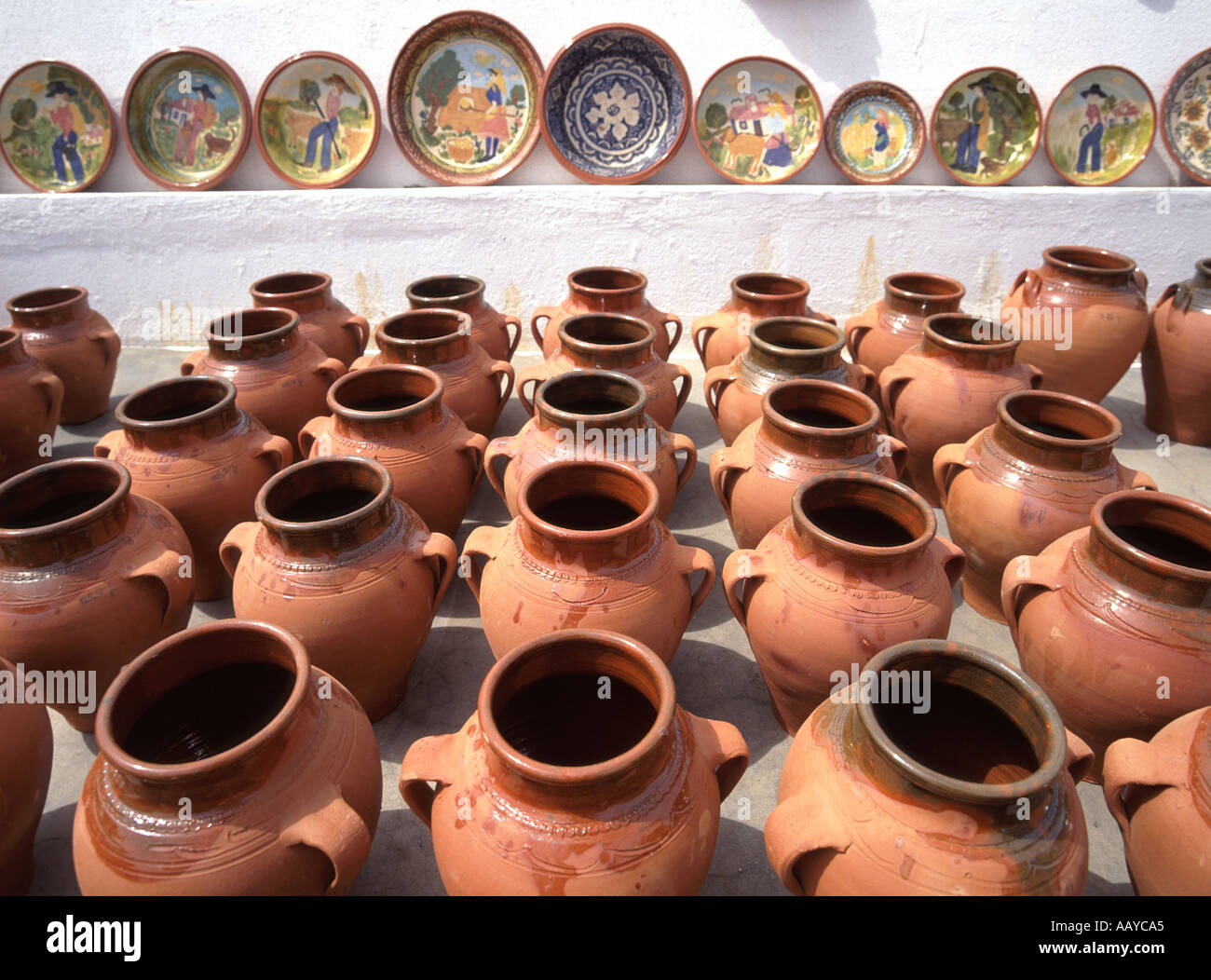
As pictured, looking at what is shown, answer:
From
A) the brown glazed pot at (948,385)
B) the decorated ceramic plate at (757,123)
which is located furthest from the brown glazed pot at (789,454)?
the decorated ceramic plate at (757,123)

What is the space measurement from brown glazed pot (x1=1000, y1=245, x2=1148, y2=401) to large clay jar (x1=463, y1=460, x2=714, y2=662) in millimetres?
3667

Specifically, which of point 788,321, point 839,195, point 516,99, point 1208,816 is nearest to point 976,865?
point 1208,816

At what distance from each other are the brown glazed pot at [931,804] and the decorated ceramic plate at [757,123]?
617 cm

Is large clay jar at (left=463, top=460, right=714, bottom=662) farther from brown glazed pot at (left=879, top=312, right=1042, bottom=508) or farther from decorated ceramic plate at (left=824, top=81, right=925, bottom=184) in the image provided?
decorated ceramic plate at (left=824, top=81, right=925, bottom=184)

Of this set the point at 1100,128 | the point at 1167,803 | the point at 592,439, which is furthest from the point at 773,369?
the point at 1100,128

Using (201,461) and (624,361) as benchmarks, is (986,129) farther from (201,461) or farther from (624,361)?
(201,461)

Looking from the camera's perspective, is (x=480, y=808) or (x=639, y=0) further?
(x=639, y=0)

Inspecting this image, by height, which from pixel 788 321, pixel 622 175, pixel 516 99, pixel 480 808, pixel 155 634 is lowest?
pixel 155 634

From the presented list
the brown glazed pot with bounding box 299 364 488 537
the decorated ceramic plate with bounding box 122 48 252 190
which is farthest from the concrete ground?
the decorated ceramic plate with bounding box 122 48 252 190

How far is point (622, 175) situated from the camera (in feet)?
23.5

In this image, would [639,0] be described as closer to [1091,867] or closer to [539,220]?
[539,220]

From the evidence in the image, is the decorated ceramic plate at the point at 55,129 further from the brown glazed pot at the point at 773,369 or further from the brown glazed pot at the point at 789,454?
the brown glazed pot at the point at 789,454

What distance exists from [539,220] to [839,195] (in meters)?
2.80

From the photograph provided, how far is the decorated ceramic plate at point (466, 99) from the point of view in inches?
278
